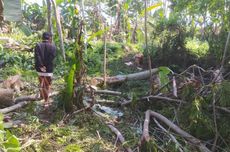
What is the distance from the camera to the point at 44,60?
5730 millimetres

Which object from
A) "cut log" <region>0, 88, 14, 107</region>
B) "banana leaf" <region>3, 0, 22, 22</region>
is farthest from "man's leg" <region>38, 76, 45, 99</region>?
"banana leaf" <region>3, 0, 22, 22</region>

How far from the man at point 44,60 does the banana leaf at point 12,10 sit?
3.23 metres

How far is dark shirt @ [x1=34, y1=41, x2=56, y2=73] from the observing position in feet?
18.5

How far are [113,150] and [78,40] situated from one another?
1.80m

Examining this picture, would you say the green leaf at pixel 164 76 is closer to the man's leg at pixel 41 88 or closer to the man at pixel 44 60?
the man at pixel 44 60

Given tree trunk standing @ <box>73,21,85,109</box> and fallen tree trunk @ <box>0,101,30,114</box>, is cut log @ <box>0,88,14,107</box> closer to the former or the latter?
fallen tree trunk @ <box>0,101,30,114</box>

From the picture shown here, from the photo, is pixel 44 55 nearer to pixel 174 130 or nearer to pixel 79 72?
pixel 79 72

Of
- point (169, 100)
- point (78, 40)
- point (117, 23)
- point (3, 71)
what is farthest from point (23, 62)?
point (117, 23)

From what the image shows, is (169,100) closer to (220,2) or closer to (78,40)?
(78,40)

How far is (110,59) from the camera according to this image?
10.4 metres

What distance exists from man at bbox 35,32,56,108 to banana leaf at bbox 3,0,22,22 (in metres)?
3.23

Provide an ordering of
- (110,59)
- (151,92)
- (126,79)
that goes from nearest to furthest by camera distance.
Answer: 1. (151,92)
2. (126,79)
3. (110,59)

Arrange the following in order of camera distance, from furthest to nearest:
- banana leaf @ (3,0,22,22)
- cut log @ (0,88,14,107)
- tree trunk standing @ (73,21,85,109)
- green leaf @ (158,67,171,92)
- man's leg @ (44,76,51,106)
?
1. banana leaf @ (3,0,22,22)
2. green leaf @ (158,67,171,92)
3. man's leg @ (44,76,51,106)
4. cut log @ (0,88,14,107)
5. tree trunk standing @ (73,21,85,109)

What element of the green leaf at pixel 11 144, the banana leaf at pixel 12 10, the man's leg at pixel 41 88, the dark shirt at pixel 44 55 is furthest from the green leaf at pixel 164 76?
the banana leaf at pixel 12 10
